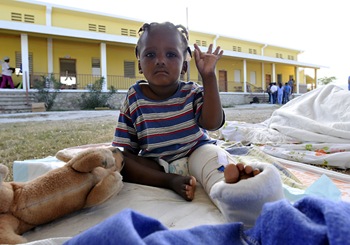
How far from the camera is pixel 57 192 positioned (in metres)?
0.98

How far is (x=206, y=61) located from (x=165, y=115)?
13.7 inches

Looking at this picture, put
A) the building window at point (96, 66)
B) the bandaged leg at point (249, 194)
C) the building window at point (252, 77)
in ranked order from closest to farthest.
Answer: the bandaged leg at point (249, 194) → the building window at point (96, 66) → the building window at point (252, 77)

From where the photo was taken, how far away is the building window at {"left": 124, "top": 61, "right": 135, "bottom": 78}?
46.7 ft

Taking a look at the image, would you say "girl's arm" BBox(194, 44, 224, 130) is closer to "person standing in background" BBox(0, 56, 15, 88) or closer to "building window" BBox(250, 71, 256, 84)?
"person standing in background" BBox(0, 56, 15, 88)

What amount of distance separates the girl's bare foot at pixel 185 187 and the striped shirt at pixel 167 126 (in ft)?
0.87

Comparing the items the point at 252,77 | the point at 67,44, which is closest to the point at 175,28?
the point at 67,44

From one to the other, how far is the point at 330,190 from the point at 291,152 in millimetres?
1082

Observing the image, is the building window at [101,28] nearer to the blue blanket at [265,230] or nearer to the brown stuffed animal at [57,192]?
the brown stuffed animal at [57,192]

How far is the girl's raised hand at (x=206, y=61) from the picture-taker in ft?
4.02

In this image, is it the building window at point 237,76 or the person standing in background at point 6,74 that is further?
the building window at point 237,76

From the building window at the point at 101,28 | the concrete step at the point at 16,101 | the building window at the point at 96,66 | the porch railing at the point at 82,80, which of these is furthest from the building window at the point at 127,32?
the concrete step at the point at 16,101

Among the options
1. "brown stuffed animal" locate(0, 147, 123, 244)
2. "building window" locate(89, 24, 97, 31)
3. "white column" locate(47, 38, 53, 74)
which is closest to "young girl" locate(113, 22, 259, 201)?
"brown stuffed animal" locate(0, 147, 123, 244)

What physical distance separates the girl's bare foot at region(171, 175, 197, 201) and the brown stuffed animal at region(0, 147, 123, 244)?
9.3 inches

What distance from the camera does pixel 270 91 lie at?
15297 millimetres
